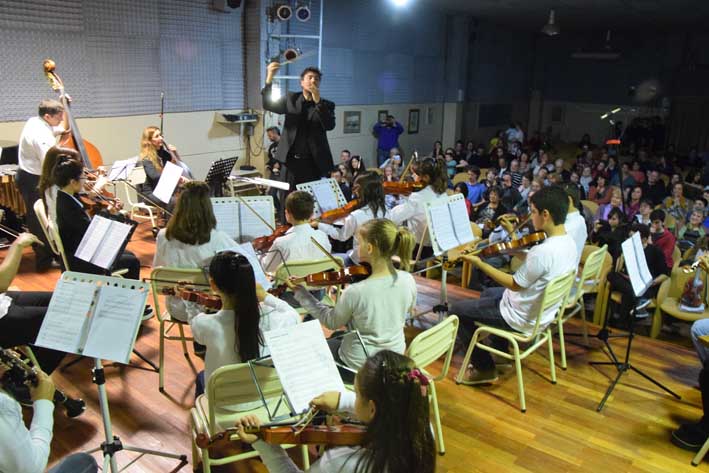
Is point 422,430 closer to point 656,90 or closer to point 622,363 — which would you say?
point 622,363

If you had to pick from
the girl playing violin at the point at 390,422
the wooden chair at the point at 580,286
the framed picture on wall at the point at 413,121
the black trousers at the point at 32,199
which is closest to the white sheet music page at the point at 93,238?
the girl playing violin at the point at 390,422

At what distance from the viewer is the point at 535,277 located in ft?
10.2

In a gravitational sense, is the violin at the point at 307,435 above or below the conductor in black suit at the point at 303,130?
below

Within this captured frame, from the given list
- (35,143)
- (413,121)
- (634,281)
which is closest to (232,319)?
(634,281)

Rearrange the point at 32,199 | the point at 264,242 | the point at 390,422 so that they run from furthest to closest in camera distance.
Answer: the point at 32,199 < the point at 264,242 < the point at 390,422

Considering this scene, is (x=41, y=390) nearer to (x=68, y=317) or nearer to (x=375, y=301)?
(x=68, y=317)

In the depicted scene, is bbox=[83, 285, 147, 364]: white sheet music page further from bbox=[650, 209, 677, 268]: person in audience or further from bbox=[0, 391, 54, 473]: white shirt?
bbox=[650, 209, 677, 268]: person in audience

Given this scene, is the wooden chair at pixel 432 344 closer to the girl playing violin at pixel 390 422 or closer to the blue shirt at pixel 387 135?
the girl playing violin at pixel 390 422

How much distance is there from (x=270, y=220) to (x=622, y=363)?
2.54 metres

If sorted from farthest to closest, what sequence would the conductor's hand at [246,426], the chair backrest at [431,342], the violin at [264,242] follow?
the violin at [264,242], the chair backrest at [431,342], the conductor's hand at [246,426]

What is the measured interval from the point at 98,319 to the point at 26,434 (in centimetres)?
60

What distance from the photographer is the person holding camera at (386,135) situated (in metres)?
10.6

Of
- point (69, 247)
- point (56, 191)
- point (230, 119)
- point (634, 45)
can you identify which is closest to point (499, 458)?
point (69, 247)

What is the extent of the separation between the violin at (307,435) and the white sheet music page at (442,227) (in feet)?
6.73
